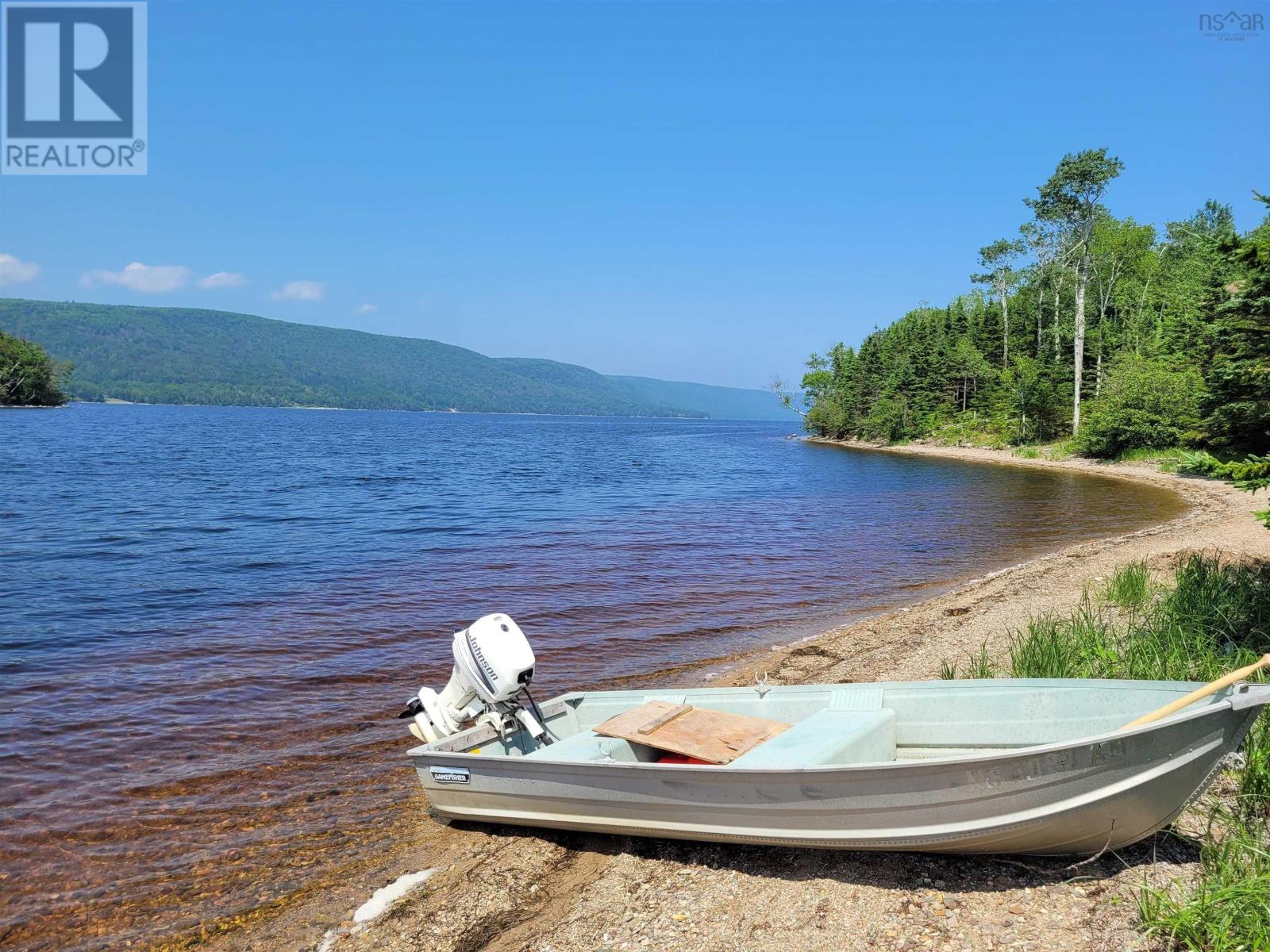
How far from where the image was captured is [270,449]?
61312mm

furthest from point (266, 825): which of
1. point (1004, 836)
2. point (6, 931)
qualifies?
point (1004, 836)

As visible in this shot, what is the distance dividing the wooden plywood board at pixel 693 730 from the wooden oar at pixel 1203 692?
8.78 feet

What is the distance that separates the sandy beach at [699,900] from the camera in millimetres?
4605

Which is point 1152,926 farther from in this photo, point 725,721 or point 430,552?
point 430,552

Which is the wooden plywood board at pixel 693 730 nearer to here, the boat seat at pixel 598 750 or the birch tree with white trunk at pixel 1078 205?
the boat seat at pixel 598 750

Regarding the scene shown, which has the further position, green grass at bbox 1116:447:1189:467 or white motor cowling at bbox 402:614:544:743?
green grass at bbox 1116:447:1189:467

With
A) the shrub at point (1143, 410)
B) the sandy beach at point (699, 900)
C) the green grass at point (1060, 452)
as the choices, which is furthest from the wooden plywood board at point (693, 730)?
the green grass at point (1060, 452)

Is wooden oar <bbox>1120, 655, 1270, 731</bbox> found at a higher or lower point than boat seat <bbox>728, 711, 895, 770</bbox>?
higher

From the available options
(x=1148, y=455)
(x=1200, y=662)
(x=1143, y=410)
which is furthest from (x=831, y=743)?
(x=1148, y=455)

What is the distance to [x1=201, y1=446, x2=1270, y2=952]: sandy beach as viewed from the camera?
15.1 feet

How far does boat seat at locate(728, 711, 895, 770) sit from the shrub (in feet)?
125

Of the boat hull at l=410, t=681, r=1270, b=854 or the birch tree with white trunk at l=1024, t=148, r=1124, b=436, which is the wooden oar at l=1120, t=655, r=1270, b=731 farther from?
the birch tree with white trunk at l=1024, t=148, r=1124, b=436

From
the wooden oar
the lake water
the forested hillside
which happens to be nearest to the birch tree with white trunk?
the forested hillside

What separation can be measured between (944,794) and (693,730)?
225cm
